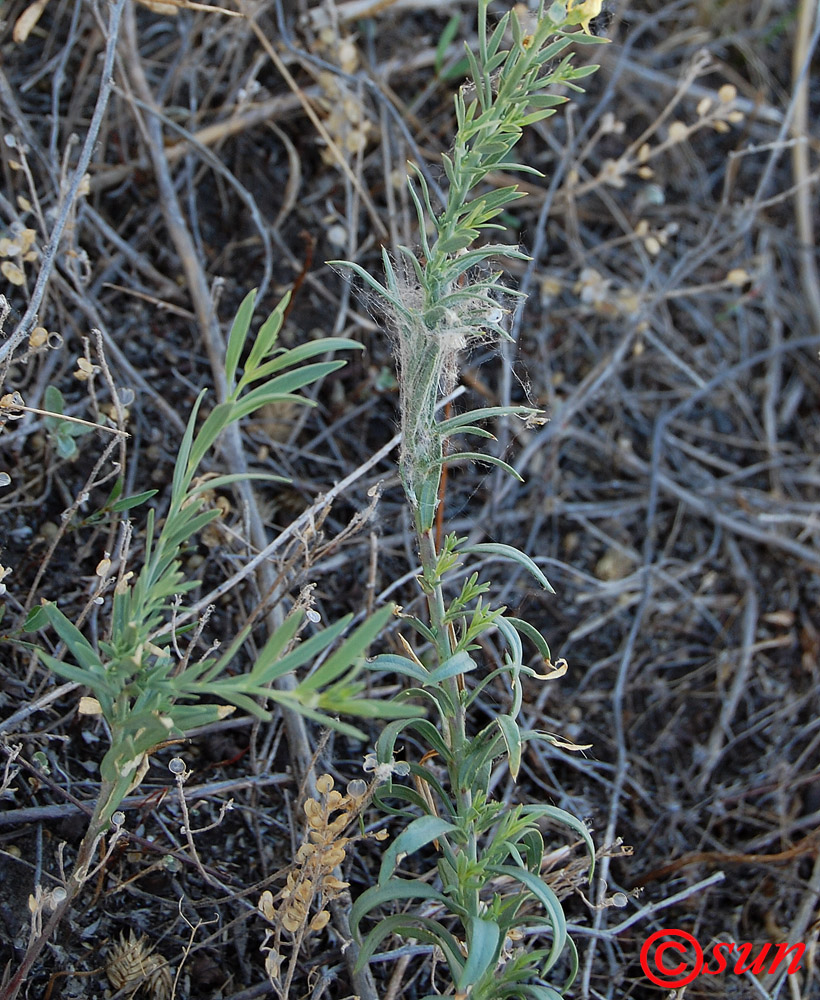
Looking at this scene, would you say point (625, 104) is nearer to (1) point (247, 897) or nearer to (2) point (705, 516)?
(2) point (705, 516)

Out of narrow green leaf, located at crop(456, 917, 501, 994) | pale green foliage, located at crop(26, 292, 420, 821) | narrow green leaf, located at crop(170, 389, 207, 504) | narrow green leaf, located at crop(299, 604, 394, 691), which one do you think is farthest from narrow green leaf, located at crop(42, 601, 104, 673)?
narrow green leaf, located at crop(456, 917, 501, 994)

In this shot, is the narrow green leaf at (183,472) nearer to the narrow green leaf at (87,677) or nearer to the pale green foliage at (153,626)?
the pale green foliage at (153,626)

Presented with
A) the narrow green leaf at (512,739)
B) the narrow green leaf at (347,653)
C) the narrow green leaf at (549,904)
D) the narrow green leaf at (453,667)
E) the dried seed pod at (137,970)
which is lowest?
the dried seed pod at (137,970)

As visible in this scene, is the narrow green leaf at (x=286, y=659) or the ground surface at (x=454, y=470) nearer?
the narrow green leaf at (x=286, y=659)

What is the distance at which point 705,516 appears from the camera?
7.65 feet

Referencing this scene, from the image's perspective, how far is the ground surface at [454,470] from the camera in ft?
4.93

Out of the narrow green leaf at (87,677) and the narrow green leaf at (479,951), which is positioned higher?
the narrow green leaf at (87,677)

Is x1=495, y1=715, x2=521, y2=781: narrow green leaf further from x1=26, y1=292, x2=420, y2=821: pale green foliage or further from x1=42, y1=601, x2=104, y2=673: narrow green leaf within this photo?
x1=42, y1=601, x2=104, y2=673: narrow green leaf

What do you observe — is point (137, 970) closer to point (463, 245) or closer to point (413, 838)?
point (413, 838)

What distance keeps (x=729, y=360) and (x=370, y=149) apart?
1.20 metres

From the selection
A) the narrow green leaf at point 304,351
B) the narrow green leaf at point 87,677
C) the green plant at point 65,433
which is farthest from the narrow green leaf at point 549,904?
the green plant at point 65,433

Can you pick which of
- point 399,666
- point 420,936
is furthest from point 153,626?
point 420,936

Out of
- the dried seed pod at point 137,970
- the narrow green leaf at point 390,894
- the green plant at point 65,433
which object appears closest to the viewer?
the narrow green leaf at point 390,894

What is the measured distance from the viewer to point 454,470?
2082 millimetres
